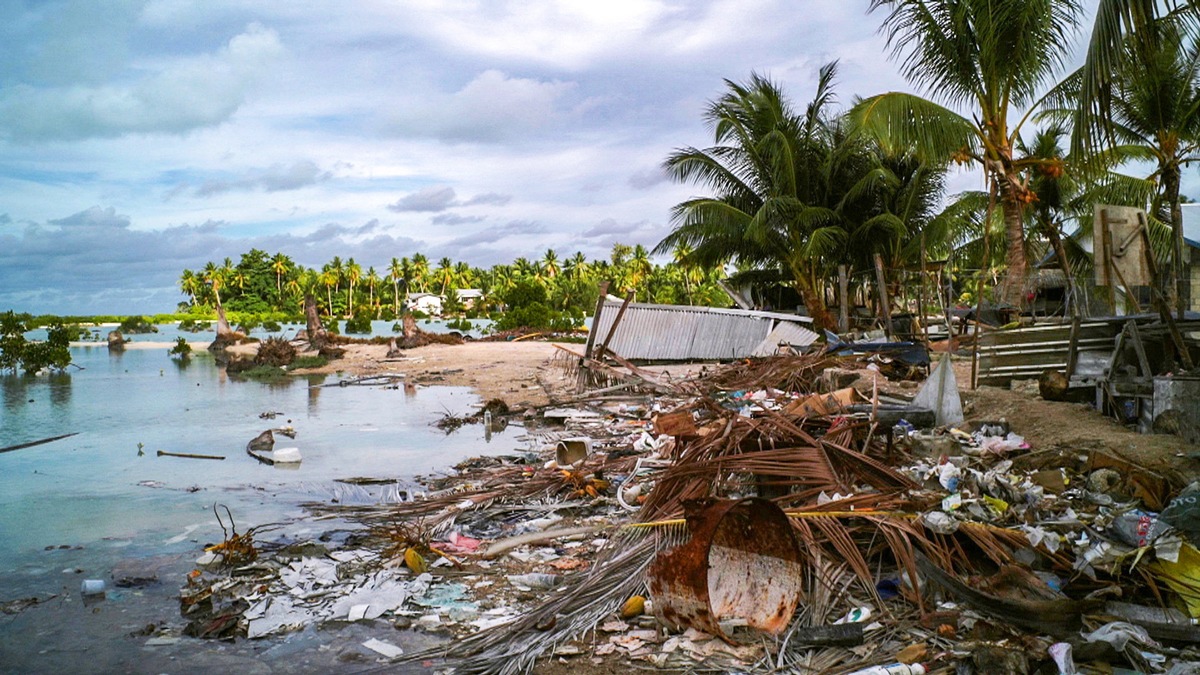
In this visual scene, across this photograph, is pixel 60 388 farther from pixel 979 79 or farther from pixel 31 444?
pixel 979 79

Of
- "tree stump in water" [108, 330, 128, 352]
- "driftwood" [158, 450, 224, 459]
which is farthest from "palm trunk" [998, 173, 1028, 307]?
"tree stump in water" [108, 330, 128, 352]

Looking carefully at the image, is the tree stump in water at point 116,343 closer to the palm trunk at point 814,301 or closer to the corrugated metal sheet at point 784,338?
the palm trunk at point 814,301

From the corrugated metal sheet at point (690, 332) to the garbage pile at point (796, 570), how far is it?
12846 millimetres

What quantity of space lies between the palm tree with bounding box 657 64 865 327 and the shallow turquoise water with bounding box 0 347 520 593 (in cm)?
906

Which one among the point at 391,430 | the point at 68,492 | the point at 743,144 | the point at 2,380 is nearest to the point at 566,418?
the point at 391,430

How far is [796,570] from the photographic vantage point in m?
3.88

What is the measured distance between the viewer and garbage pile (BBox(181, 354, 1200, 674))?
137 inches

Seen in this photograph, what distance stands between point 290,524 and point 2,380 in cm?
1992

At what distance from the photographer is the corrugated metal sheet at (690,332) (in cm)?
1897

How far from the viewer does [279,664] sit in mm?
3775

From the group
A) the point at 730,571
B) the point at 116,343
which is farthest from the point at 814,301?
the point at 116,343

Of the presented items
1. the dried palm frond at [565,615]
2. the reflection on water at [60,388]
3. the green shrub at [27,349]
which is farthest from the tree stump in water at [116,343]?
the dried palm frond at [565,615]

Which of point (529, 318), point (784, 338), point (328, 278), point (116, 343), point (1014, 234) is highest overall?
point (328, 278)

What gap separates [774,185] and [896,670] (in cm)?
1897
